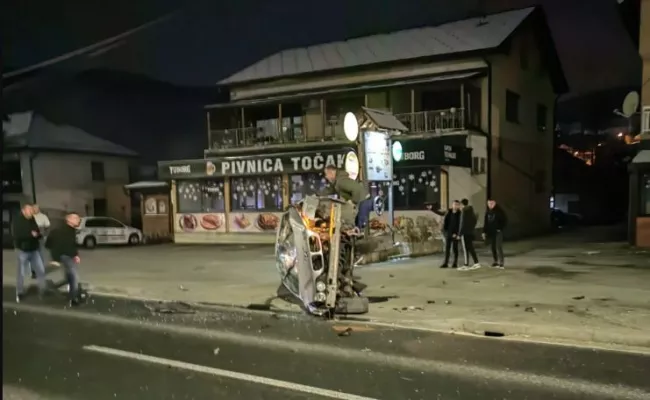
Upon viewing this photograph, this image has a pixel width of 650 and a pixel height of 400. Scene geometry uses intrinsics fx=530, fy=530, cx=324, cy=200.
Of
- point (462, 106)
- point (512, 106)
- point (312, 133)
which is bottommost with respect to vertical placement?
point (312, 133)

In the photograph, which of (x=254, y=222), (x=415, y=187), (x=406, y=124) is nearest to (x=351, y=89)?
(x=406, y=124)

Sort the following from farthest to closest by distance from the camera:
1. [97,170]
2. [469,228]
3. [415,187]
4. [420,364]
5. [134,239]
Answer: [134,239] → [97,170] → [415,187] → [469,228] → [420,364]

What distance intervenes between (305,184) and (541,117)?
42.4 ft

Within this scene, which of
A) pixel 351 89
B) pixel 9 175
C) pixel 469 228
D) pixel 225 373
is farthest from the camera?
pixel 351 89

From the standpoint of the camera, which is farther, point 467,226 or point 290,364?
point 467,226

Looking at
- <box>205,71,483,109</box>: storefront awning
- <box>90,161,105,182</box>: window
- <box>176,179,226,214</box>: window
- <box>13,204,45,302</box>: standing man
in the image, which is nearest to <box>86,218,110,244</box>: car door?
<box>90,161,105,182</box>: window

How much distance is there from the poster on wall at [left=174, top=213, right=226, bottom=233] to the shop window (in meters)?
3.75

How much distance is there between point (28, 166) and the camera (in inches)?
612

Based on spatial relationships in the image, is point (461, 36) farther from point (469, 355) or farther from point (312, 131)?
point (469, 355)

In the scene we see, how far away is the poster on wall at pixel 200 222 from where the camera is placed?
24.4m

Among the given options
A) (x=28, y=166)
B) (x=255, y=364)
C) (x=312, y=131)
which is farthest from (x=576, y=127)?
(x=255, y=364)

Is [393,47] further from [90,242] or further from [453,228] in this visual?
[90,242]

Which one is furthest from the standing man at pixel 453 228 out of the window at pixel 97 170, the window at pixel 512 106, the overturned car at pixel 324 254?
the window at pixel 97 170

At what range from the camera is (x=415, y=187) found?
802 inches
